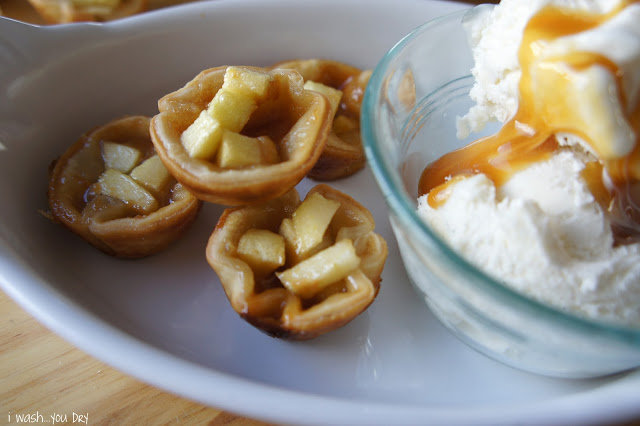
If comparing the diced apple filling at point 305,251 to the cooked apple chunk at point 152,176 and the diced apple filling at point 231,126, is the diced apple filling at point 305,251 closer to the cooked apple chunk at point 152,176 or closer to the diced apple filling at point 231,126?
the diced apple filling at point 231,126

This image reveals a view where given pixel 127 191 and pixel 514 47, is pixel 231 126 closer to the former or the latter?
pixel 127 191

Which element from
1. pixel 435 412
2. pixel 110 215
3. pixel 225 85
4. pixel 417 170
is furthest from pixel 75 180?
pixel 435 412

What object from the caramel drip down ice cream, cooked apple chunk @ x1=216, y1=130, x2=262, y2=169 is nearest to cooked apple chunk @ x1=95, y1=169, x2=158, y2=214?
cooked apple chunk @ x1=216, y1=130, x2=262, y2=169

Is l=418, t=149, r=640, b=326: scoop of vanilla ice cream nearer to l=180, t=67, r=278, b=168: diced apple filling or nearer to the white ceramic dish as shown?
the white ceramic dish

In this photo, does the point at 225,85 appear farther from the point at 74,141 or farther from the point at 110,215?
the point at 74,141

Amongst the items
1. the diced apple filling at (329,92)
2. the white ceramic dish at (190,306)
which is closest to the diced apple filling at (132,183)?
the white ceramic dish at (190,306)

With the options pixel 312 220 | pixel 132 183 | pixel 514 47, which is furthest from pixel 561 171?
pixel 132 183
